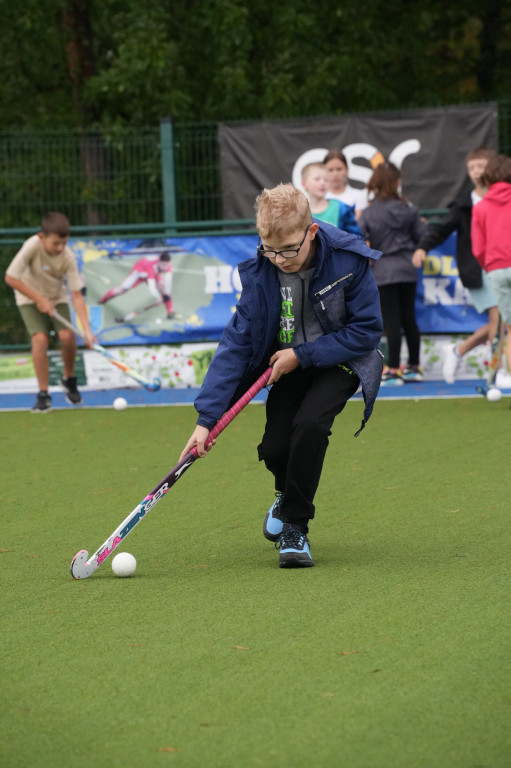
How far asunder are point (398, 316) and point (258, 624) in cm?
662

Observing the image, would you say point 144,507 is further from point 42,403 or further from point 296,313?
point 42,403

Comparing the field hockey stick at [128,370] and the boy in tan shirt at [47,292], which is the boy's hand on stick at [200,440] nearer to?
the boy in tan shirt at [47,292]

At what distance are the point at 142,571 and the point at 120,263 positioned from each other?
21.6 ft

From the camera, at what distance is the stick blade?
4.67 meters

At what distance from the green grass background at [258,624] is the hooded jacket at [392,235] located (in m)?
3.17

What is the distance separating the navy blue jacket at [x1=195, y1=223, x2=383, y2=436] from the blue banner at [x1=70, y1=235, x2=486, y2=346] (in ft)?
20.3

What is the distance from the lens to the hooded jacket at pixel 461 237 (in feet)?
32.8

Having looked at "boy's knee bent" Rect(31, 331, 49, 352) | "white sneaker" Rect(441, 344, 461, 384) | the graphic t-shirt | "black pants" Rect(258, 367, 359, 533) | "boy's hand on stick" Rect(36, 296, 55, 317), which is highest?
the graphic t-shirt

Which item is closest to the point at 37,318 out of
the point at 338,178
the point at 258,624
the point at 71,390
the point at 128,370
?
the point at 71,390

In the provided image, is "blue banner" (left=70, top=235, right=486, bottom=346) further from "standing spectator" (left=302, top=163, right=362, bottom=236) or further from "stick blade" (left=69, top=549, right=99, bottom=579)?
"stick blade" (left=69, top=549, right=99, bottom=579)

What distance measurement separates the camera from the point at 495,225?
8.84 meters

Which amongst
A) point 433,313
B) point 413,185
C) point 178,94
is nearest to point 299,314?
point 433,313

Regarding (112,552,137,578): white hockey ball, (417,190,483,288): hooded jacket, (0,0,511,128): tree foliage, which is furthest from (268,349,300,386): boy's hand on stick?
(0,0,511,128): tree foliage

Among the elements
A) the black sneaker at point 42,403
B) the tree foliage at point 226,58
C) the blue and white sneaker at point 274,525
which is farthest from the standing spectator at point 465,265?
the tree foliage at point 226,58
